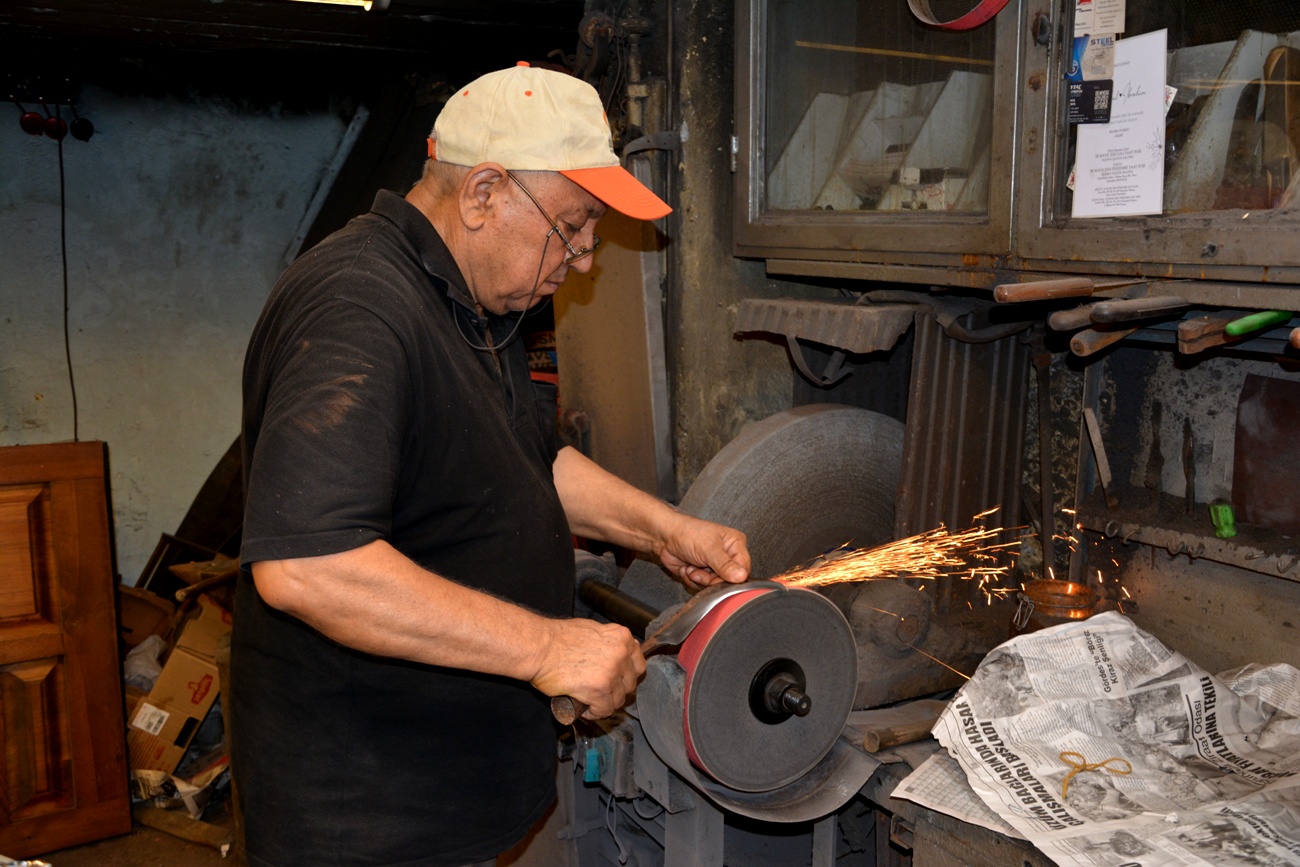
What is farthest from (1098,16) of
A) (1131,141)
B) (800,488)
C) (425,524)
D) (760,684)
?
(425,524)

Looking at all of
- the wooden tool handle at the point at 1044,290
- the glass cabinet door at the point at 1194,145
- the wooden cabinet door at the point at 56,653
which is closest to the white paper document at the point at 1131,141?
the glass cabinet door at the point at 1194,145

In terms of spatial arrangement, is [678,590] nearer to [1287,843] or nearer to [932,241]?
[932,241]

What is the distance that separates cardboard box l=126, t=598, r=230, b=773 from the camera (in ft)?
13.9

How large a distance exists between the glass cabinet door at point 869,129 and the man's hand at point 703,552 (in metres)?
0.75

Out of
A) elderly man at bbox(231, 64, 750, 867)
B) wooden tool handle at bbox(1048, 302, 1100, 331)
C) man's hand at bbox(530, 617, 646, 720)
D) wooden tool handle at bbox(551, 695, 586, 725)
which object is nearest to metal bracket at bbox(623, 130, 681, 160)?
elderly man at bbox(231, 64, 750, 867)

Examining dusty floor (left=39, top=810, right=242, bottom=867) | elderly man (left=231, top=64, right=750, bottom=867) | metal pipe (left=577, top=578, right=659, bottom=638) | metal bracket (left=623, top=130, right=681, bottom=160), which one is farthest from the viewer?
dusty floor (left=39, top=810, right=242, bottom=867)

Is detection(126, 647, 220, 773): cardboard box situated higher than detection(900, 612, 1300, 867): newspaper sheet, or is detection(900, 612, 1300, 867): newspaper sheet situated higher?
detection(900, 612, 1300, 867): newspaper sheet

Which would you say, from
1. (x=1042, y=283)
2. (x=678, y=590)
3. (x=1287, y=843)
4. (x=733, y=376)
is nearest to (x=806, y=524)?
(x=678, y=590)

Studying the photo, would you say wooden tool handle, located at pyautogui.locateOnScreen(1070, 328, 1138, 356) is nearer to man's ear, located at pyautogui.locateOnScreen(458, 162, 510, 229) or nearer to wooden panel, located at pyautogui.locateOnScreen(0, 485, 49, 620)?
man's ear, located at pyautogui.locateOnScreen(458, 162, 510, 229)

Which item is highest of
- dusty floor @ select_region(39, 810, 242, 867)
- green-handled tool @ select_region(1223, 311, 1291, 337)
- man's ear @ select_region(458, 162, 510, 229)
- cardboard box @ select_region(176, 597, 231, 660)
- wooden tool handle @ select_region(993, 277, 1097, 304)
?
man's ear @ select_region(458, 162, 510, 229)

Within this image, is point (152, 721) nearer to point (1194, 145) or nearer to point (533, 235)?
point (533, 235)

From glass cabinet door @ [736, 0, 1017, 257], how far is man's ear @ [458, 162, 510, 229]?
0.96m

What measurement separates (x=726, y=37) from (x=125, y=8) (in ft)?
6.84

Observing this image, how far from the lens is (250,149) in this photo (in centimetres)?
526
